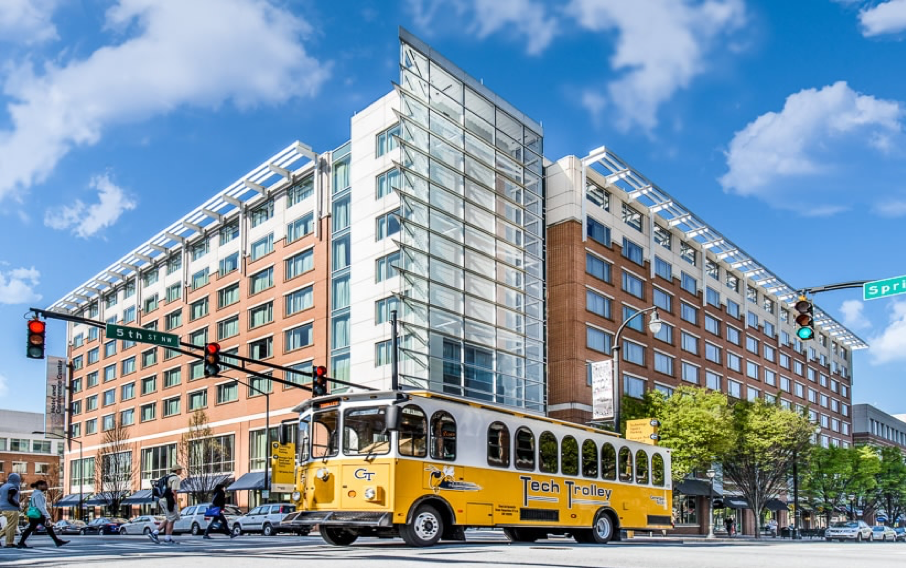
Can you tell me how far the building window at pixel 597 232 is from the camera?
5753cm

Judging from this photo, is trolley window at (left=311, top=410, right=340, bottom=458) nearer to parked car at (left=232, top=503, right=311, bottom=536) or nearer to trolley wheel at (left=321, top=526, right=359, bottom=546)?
trolley wheel at (left=321, top=526, right=359, bottom=546)

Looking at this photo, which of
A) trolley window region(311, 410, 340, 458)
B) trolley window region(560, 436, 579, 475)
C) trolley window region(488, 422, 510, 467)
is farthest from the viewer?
trolley window region(560, 436, 579, 475)

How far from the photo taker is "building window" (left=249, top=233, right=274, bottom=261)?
6188cm

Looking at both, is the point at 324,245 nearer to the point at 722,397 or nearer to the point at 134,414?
the point at 722,397

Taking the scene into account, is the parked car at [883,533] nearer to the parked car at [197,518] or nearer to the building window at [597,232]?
the building window at [597,232]

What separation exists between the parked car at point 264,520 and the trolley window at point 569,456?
19.4 metres

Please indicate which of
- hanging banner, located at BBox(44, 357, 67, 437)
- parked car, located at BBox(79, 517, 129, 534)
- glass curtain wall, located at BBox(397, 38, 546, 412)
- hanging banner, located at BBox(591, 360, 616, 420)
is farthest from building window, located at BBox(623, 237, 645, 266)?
hanging banner, located at BBox(44, 357, 67, 437)

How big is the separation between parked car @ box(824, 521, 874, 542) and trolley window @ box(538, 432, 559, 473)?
4736 centimetres

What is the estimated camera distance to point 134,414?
7625 cm

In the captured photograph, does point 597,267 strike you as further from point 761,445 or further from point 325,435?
point 325,435

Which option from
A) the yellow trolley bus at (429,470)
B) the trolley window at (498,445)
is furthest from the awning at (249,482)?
the trolley window at (498,445)

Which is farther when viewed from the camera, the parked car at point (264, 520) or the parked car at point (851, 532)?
the parked car at point (851, 532)

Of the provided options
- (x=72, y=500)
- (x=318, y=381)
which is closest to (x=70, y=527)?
(x=72, y=500)

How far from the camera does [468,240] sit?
1997 inches
